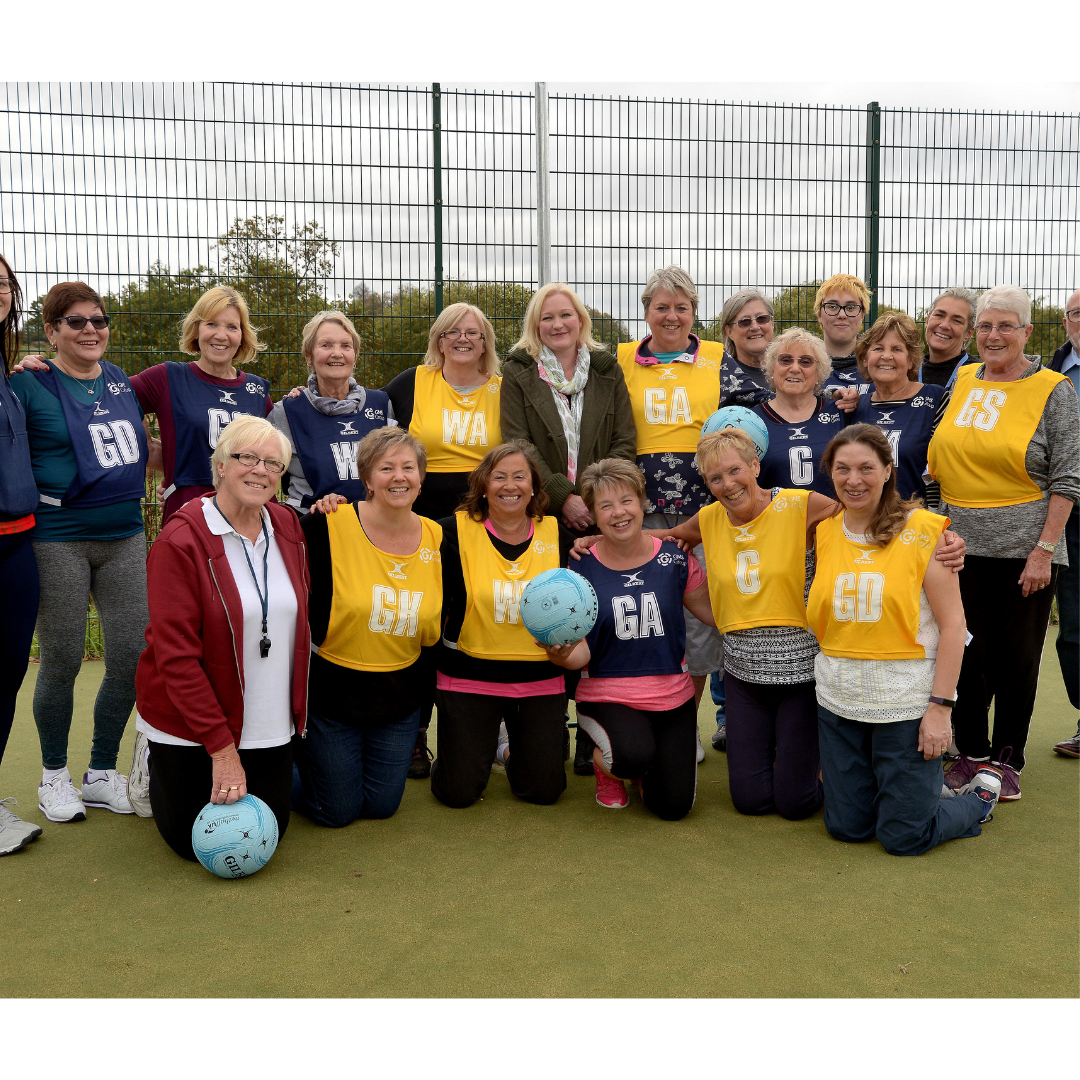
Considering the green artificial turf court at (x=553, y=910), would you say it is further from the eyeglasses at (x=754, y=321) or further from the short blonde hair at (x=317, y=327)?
the eyeglasses at (x=754, y=321)

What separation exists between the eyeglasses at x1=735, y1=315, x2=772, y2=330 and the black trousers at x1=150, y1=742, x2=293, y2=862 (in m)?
2.86

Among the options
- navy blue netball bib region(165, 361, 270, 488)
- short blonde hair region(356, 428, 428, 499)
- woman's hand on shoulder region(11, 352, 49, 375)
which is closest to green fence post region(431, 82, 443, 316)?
navy blue netball bib region(165, 361, 270, 488)

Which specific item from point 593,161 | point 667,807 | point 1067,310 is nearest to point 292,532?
point 667,807

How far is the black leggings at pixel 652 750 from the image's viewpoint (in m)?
3.80

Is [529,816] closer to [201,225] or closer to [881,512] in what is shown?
[881,512]

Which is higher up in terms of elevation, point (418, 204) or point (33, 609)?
point (418, 204)

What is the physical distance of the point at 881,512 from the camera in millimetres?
3471

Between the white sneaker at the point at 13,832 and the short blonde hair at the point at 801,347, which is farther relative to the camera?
the short blonde hair at the point at 801,347

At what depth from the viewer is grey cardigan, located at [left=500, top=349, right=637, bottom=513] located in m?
4.16

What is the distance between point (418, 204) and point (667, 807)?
4.88 m

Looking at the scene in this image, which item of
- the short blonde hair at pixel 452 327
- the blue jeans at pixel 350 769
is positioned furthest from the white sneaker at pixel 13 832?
the short blonde hair at pixel 452 327

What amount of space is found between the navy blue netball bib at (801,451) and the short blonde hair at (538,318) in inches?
35.9

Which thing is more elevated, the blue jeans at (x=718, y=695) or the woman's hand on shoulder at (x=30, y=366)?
the woman's hand on shoulder at (x=30, y=366)

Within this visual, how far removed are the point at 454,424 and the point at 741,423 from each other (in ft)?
4.08
